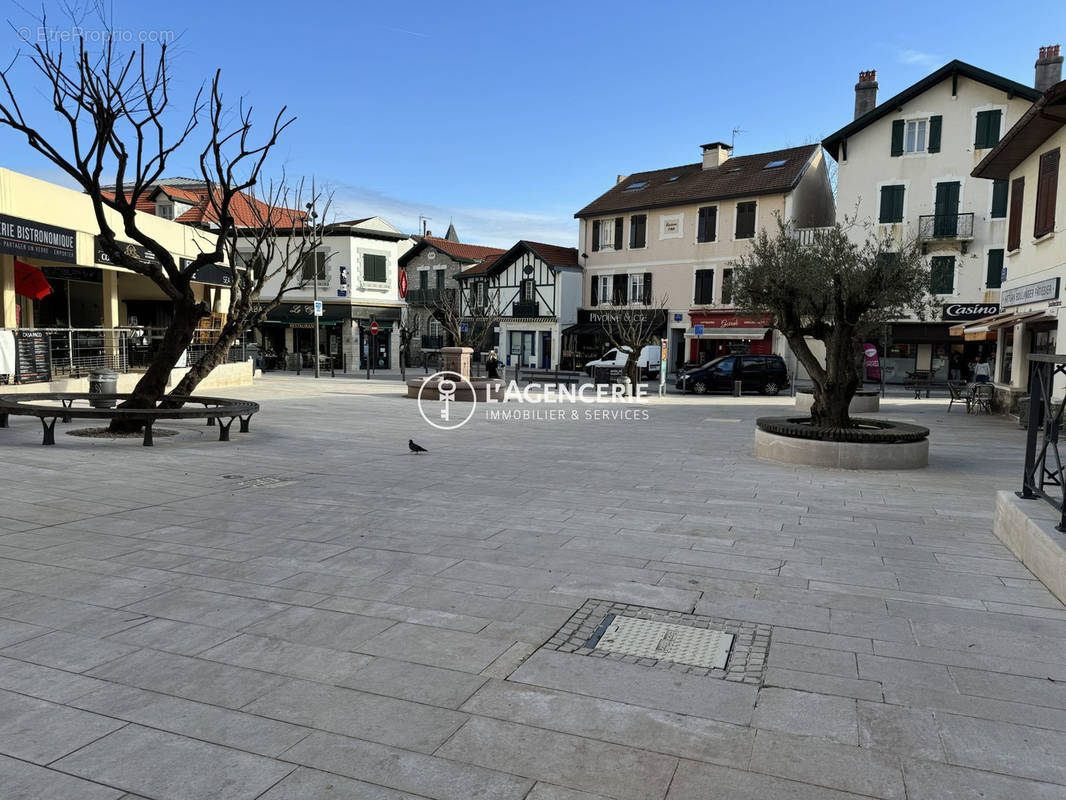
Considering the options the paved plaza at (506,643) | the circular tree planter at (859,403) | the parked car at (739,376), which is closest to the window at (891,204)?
the parked car at (739,376)

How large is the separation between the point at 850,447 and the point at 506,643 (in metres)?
7.40

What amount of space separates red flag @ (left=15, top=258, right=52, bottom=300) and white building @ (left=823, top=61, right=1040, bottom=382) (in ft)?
87.7

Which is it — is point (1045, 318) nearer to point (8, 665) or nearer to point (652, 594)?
point (652, 594)

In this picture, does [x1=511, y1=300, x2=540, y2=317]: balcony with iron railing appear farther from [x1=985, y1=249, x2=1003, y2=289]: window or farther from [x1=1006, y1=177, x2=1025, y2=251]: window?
[x1=1006, y1=177, x2=1025, y2=251]: window

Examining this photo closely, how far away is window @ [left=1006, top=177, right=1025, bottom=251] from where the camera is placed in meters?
17.0

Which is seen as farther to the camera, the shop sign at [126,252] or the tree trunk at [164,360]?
the shop sign at [126,252]

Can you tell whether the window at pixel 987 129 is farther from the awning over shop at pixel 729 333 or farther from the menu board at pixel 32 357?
the menu board at pixel 32 357

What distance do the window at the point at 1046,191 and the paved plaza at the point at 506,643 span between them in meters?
9.32

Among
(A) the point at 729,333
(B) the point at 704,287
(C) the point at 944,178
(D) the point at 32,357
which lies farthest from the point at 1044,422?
(B) the point at 704,287

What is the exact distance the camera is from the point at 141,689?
3.51 meters

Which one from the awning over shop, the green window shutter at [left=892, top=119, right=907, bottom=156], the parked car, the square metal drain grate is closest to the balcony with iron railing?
the awning over shop

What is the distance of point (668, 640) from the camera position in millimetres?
4184

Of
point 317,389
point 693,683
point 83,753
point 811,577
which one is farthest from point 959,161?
point 83,753

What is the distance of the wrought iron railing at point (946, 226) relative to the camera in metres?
29.4
